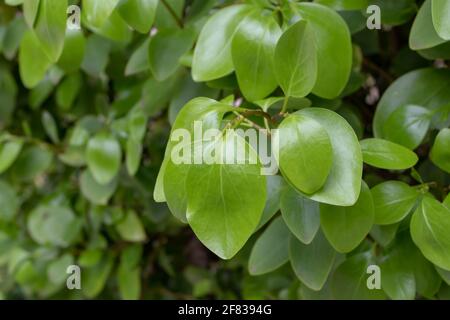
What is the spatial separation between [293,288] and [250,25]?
27 centimetres

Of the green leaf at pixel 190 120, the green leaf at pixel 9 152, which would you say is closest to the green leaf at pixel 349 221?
the green leaf at pixel 190 120

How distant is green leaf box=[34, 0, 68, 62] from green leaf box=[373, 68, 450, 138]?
0.85ft

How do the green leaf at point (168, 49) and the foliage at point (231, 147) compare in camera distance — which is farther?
the green leaf at point (168, 49)

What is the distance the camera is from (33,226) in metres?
0.70

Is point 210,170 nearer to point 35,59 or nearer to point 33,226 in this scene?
point 35,59

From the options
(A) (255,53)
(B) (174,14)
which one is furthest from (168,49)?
(A) (255,53)

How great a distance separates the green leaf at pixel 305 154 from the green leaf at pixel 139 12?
0.15 meters

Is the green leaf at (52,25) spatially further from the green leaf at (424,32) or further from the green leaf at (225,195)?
the green leaf at (424,32)

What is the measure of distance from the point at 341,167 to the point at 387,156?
0.18ft

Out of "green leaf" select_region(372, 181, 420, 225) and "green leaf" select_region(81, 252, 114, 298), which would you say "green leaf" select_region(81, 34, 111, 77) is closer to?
"green leaf" select_region(81, 252, 114, 298)

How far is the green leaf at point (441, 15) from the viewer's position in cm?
36

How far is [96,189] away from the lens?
2.12 ft

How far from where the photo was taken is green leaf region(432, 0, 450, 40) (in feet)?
1.17

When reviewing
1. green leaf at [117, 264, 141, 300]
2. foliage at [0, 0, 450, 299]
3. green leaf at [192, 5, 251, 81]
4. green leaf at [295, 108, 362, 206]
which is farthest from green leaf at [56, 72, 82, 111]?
green leaf at [295, 108, 362, 206]
